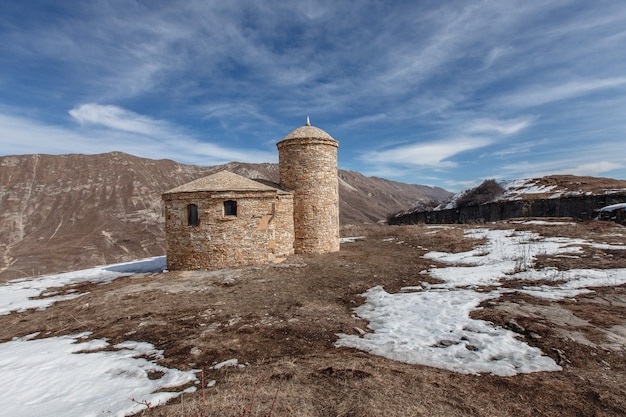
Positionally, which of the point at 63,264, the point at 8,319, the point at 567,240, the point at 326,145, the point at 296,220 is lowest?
the point at 63,264

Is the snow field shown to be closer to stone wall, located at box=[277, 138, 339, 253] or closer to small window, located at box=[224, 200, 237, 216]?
stone wall, located at box=[277, 138, 339, 253]

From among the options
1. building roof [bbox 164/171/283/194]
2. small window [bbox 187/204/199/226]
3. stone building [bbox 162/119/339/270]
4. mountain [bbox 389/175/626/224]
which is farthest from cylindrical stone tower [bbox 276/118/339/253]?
mountain [bbox 389/175/626/224]

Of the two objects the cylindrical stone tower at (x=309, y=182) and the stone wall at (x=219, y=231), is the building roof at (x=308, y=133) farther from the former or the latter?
the stone wall at (x=219, y=231)

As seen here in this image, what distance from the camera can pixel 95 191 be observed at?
251 ft

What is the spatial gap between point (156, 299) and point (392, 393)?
8383 millimetres

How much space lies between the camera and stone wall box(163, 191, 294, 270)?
13.9 m

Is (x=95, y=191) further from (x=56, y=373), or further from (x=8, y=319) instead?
(x=56, y=373)

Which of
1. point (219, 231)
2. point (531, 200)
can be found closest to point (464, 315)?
point (219, 231)

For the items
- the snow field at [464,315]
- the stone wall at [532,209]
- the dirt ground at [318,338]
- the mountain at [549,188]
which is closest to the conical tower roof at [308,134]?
the dirt ground at [318,338]

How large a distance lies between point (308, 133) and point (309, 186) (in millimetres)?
2826

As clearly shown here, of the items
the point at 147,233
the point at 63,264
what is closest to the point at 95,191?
the point at 147,233

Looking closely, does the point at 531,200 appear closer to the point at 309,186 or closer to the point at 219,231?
the point at 309,186

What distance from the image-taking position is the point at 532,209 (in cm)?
2917

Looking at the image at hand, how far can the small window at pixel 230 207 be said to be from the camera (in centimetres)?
1432
